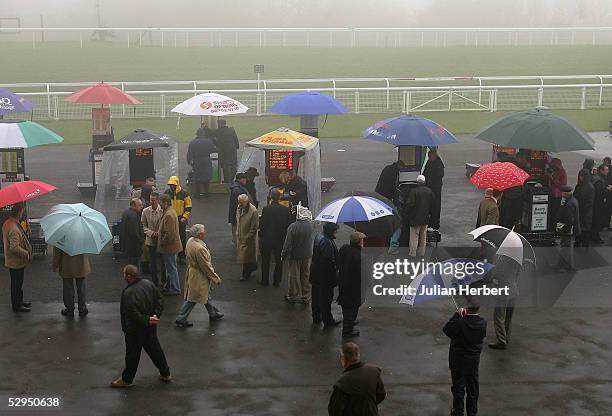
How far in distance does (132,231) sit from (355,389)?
6590 millimetres

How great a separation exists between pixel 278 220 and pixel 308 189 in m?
2.70

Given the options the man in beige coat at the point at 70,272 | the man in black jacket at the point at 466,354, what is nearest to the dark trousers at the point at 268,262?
the man in beige coat at the point at 70,272

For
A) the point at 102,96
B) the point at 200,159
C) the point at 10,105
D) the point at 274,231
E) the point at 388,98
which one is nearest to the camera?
the point at 274,231

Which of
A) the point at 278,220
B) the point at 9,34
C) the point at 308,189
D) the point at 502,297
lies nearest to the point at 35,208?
the point at 308,189

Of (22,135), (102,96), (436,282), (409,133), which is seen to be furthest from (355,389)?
(102,96)

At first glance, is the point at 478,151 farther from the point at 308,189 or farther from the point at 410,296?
the point at 410,296

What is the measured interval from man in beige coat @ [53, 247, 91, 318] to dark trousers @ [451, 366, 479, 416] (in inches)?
203

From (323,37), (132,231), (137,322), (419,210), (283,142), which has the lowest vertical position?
(137,322)

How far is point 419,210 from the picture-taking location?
14.3 meters

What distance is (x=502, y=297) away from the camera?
1088cm

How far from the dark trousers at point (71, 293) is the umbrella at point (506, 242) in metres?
4.97

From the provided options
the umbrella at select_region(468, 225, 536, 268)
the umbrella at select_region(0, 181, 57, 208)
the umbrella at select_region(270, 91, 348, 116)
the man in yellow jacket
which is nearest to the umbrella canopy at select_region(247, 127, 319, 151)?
the man in yellow jacket

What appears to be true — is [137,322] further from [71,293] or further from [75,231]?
[71,293]

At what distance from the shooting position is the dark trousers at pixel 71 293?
12.0 meters
